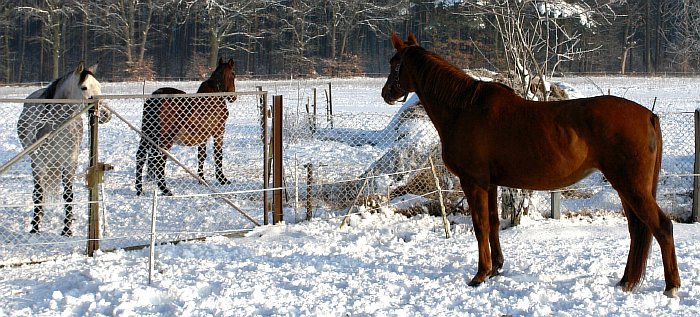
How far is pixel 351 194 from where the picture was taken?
9969mm

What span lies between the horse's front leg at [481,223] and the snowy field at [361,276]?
0.13 metres

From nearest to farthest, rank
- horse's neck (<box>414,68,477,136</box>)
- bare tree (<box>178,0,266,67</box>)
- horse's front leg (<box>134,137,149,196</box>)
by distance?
horse's neck (<box>414,68,477,136</box>) < horse's front leg (<box>134,137,149,196</box>) < bare tree (<box>178,0,266,67</box>)

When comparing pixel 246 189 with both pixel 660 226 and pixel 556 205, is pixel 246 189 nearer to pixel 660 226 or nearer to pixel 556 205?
pixel 556 205

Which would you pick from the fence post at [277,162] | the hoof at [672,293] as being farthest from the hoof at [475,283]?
the fence post at [277,162]

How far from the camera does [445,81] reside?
566 cm

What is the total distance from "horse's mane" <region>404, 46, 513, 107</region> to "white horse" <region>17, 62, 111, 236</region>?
3.86 m

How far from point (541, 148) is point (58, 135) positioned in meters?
5.34

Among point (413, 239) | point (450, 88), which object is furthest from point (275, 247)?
point (450, 88)

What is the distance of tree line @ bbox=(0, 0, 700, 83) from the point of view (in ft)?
148

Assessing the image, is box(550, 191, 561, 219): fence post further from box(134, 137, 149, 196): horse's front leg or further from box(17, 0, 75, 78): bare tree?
box(17, 0, 75, 78): bare tree

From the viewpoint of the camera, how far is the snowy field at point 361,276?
190 inches

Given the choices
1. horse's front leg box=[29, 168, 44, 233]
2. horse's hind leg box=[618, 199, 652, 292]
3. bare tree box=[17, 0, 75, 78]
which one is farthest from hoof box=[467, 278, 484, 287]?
bare tree box=[17, 0, 75, 78]

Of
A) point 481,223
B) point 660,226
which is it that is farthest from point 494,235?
point 660,226

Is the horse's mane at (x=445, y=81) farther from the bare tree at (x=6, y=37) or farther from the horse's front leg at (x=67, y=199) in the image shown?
the bare tree at (x=6, y=37)
